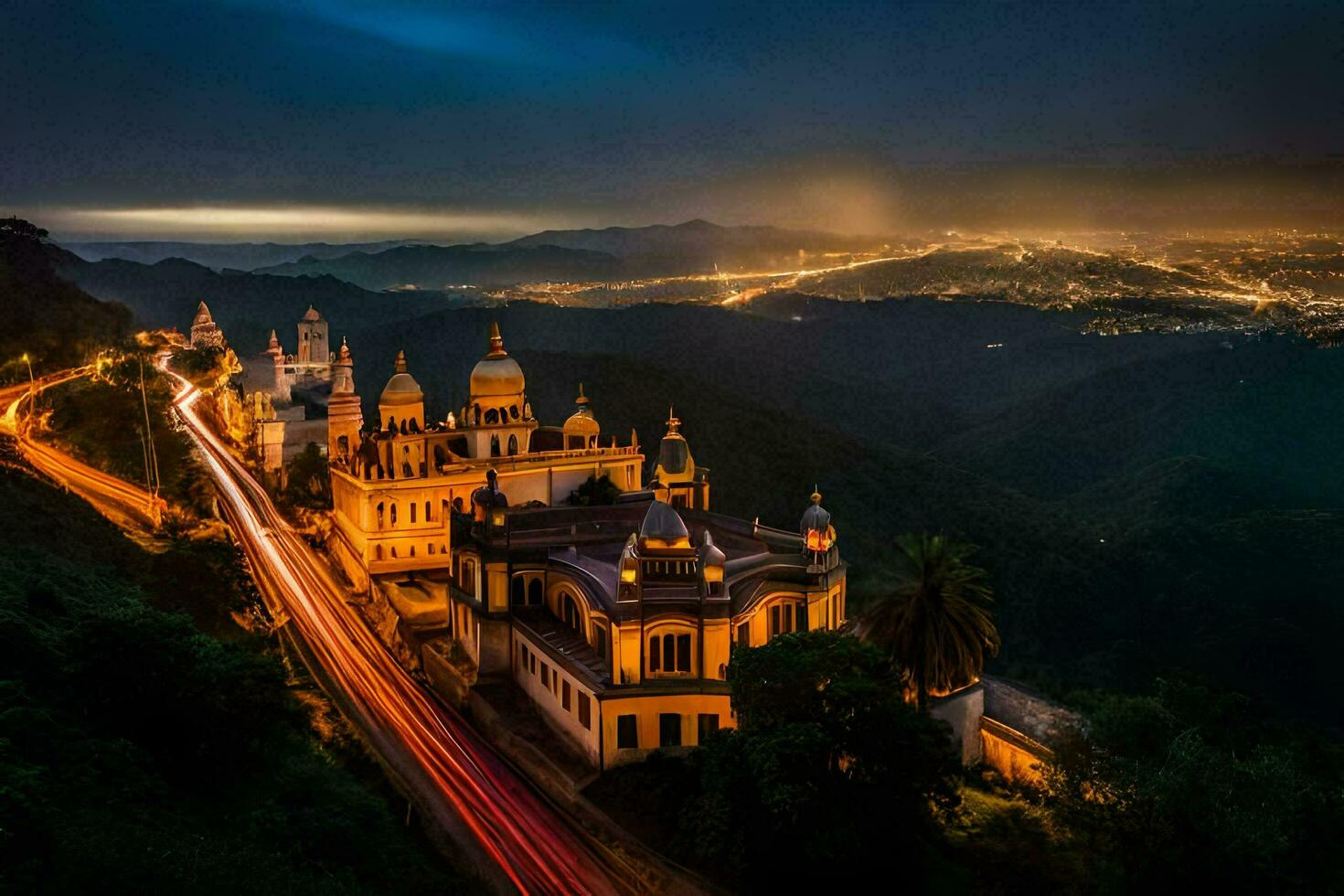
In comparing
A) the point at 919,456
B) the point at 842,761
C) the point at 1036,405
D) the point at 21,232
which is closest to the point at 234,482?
the point at 21,232

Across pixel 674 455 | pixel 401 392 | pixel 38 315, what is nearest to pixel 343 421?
pixel 401 392

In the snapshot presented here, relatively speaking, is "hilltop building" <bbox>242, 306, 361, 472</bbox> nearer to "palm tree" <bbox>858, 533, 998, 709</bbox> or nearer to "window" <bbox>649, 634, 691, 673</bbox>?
"window" <bbox>649, 634, 691, 673</bbox>

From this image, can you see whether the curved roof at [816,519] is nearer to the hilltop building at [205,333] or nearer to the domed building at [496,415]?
the domed building at [496,415]

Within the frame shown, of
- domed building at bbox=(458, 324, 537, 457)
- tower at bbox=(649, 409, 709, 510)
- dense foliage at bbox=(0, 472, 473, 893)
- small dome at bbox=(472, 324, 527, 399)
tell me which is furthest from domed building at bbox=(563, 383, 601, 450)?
dense foliage at bbox=(0, 472, 473, 893)

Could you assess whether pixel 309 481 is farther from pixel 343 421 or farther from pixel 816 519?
pixel 816 519

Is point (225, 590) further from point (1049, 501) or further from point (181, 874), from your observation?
point (1049, 501)

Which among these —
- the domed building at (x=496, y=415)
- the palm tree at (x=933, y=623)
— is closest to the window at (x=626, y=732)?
the palm tree at (x=933, y=623)
